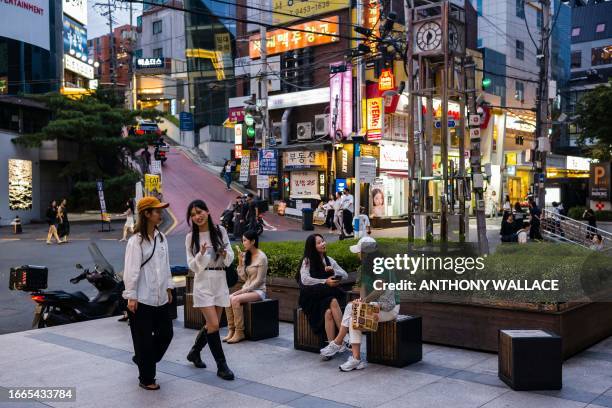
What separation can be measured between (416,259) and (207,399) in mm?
3753

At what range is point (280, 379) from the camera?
6543 mm

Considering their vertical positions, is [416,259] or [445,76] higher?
[445,76]

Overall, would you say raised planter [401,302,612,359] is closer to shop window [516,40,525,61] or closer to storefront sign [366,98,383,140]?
storefront sign [366,98,383,140]

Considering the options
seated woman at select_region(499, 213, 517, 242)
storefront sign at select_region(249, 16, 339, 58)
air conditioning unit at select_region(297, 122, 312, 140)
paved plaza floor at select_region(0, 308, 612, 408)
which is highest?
storefront sign at select_region(249, 16, 339, 58)

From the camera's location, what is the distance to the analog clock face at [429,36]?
10164 mm

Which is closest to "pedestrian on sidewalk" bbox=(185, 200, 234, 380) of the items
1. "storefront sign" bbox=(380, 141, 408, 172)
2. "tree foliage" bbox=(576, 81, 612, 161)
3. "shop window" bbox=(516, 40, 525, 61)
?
"storefront sign" bbox=(380, 141, 408, 172)

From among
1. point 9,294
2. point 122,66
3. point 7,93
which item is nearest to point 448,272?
point 9,294

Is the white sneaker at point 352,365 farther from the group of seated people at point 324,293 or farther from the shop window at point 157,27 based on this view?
the shop window at point 157,27

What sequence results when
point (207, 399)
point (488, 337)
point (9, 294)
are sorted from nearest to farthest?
point (207, 399) → point (488, 337) → point (9, 294)

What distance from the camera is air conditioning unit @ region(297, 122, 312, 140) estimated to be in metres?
35.6

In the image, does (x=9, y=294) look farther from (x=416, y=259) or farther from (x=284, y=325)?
(x=416, y=259)

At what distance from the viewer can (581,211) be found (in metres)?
32.3

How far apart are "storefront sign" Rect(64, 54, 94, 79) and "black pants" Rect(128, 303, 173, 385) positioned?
44.8m

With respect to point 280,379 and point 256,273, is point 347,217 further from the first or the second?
point 280,379
